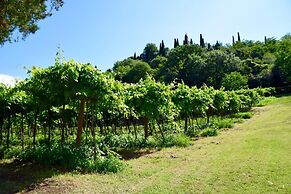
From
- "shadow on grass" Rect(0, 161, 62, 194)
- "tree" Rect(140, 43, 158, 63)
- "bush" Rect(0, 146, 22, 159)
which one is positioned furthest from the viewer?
"tree" Rect(140, 43, 158, 63)

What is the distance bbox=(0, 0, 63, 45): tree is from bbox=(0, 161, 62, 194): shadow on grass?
4.38m

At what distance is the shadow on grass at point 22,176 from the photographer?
9391 millimetres

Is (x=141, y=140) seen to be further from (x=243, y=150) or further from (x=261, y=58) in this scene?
(x=261, y=58)

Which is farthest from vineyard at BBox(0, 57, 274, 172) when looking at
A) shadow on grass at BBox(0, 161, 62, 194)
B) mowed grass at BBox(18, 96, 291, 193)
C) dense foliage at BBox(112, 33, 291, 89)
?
dense foliage at BBox(112, 33, 291, 89)

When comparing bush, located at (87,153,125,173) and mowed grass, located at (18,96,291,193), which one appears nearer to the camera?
mowed grass, located at (18,96,291,193)

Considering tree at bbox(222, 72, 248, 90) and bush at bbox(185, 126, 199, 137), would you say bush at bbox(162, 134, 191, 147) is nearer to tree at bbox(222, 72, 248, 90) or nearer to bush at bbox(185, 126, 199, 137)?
bush at bbox(185, 126, 199, 137)

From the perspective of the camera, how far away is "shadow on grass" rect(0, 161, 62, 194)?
30.8 ft

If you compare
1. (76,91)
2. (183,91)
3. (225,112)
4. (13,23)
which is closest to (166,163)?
(76,91)

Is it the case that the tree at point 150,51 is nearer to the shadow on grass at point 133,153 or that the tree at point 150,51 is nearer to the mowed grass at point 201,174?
the shadow on grass at point 133,153

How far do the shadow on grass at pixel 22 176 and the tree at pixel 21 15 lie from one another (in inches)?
173

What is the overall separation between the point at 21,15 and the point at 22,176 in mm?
5053

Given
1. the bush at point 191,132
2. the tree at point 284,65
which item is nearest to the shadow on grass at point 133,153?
the bush at point 191,132

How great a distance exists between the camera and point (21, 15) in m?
10.7

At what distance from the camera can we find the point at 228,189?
8.66 m
